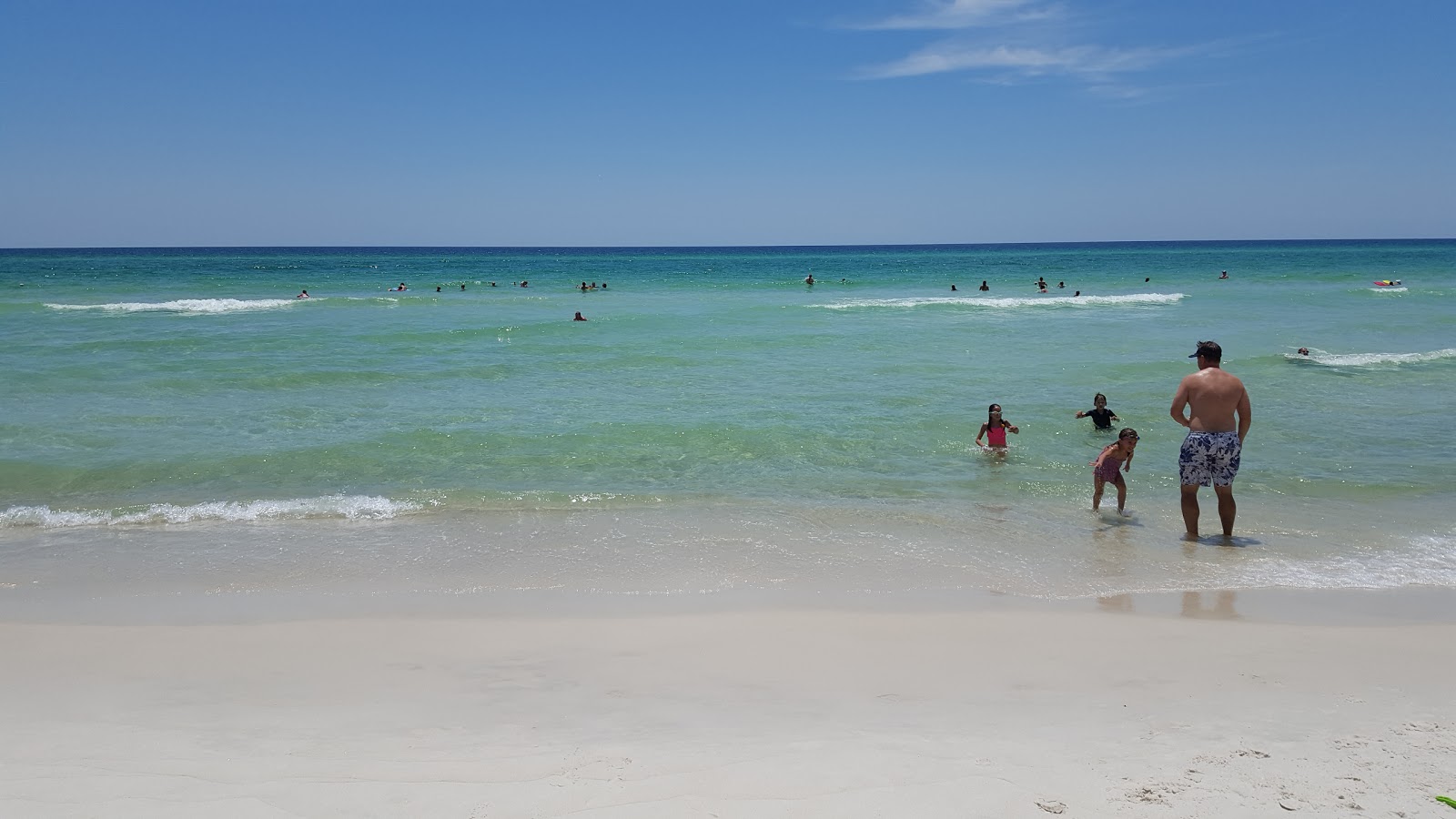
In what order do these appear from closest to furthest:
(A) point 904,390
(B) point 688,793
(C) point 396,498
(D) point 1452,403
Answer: (B) point 688,793, (C) point 396,498, (D) point 1452,403, (A) point 904,390

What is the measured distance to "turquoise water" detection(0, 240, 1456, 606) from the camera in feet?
22.3

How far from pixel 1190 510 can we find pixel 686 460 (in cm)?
494

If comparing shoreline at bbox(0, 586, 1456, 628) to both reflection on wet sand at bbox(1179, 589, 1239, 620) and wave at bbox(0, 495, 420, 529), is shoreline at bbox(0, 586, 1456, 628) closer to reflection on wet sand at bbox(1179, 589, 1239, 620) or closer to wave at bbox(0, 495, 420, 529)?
reflection on wet sand at bbox(1179, 589, 1239, 620)

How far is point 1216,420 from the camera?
7.36 meters

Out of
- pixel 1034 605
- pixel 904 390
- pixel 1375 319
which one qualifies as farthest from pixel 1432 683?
pixel 1375 319

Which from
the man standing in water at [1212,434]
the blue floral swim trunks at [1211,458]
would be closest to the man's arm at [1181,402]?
the man standing in water at [1212,434]

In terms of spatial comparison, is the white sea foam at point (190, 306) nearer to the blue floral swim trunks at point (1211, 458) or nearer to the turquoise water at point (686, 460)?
the turquoise water at point (686, 460)

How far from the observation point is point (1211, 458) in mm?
7344

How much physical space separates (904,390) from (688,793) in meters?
11.4

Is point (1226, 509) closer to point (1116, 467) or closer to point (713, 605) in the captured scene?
point (1116, 467)

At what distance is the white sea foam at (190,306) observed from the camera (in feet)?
101

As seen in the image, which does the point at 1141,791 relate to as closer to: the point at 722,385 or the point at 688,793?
the point at 688,793

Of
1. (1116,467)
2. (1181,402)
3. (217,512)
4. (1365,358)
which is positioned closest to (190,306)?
(217,512)

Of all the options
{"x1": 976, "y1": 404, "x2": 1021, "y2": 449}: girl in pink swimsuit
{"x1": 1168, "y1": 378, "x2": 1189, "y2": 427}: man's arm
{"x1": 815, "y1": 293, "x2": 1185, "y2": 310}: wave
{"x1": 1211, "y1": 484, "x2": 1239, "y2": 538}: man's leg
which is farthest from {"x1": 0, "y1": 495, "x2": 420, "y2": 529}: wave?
{"x1": 815, "y1": 293, "x2": 1185, "y2": 310}: wave
